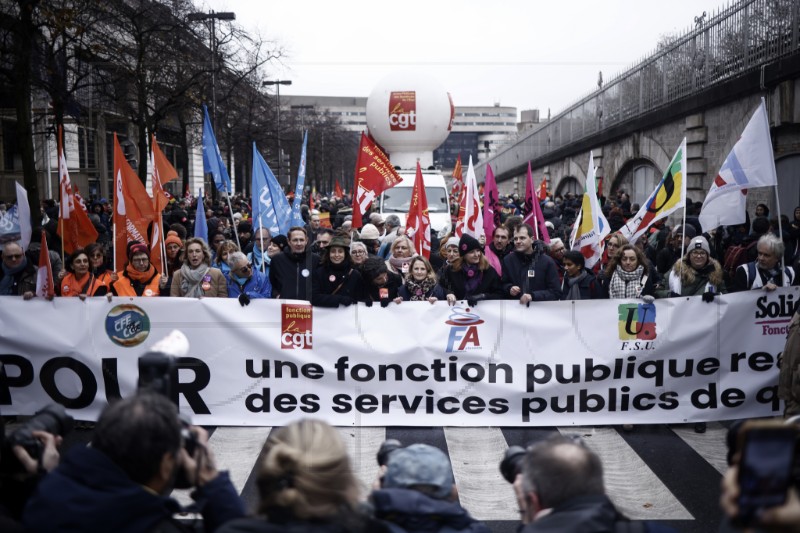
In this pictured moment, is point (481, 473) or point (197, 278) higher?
point (197, 278)

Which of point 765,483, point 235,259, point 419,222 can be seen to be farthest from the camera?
point 419,222

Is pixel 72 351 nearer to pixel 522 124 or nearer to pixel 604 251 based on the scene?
pixel 604 251

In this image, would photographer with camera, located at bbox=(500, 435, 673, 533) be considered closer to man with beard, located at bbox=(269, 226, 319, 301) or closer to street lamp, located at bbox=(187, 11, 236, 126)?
man with beard, located at bbox=(269, 226, 319, 301)

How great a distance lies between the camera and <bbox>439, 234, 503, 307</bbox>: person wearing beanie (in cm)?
780

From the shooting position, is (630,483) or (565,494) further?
(630,483)

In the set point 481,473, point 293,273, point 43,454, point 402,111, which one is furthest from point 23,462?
point 402,111

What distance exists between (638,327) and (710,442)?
1.09 meters

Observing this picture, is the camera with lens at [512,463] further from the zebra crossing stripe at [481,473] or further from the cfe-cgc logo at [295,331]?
the cfe-cgc logo at [295,331]

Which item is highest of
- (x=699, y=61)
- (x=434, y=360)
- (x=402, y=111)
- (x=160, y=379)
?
(x=699, y=61)

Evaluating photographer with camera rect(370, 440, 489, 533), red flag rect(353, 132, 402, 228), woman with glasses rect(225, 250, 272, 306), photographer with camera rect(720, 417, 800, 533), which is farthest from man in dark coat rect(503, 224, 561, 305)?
photographer with camera rect(720, 417, 800, 533)

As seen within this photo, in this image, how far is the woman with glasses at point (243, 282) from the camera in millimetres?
8344

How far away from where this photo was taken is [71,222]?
9.39m

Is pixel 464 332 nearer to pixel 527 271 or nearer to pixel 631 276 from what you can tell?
pixel 527 271

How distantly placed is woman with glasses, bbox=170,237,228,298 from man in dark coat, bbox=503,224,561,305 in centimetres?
280
